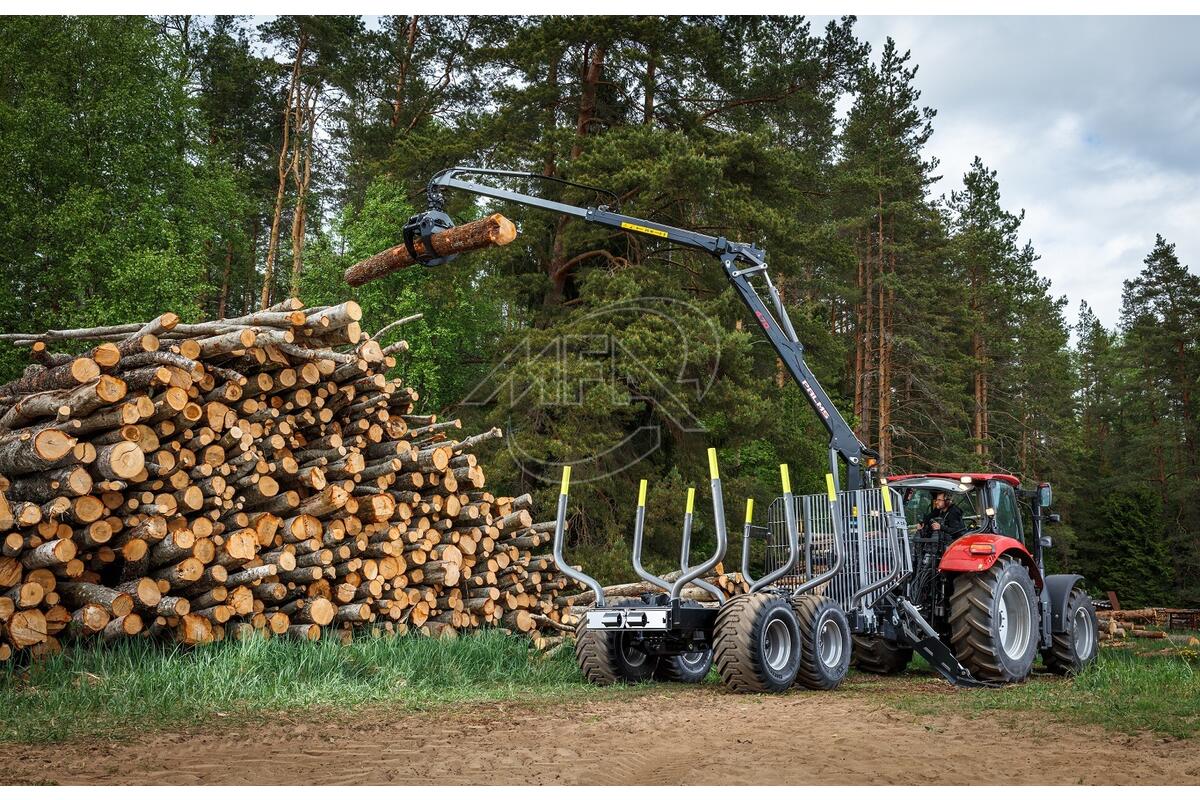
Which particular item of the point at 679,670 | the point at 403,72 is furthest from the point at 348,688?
the point at 403,72

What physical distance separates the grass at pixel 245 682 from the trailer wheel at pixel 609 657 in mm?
190

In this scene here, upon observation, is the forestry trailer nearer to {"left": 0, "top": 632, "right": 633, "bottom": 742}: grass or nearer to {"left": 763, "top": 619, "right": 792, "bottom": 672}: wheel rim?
{"left": 763, "top": 619, "right": 792, "bottom": 672}: wheel rim

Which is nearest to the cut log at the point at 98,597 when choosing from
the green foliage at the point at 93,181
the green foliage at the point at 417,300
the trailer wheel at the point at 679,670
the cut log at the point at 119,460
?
the cut log at the point at 119,460

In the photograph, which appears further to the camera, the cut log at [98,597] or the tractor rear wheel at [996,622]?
the tractor rear wheel at [996,622]

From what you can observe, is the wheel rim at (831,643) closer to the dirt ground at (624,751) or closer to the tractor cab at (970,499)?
the dirt ground at (624,751)

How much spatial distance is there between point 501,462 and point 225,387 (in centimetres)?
680

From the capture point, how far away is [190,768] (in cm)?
459

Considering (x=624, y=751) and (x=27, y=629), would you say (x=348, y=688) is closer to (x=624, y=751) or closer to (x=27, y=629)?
(x=27, y=629)

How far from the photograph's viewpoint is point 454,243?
7.77 meters

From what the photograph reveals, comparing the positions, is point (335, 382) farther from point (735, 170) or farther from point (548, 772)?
point (735, 170)

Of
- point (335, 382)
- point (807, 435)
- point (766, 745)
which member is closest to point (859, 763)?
point (766, 745)

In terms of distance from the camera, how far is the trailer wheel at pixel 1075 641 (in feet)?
32.9

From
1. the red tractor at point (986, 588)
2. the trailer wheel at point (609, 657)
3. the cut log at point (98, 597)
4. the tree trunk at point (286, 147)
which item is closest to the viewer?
the cut log at point (98, 597)

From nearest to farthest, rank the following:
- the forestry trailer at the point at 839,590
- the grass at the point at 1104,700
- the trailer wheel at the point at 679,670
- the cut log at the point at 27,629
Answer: the grass at the point at 1104,700 → the cut log at the point at 27,629 → the forestry trailer at the point at 839,590 → the trailer wheel at the point at 679,670
